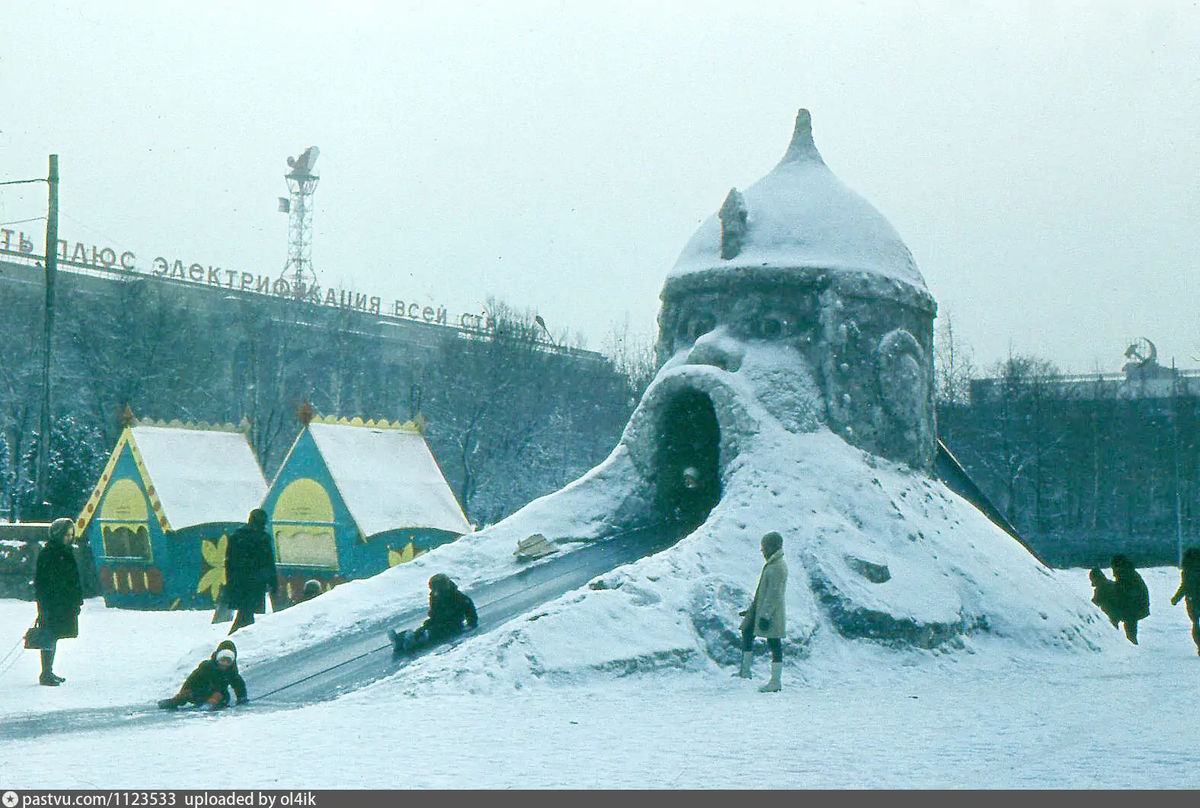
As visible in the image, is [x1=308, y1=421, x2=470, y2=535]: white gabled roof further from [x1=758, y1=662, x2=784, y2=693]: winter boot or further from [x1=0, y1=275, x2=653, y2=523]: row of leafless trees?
[x1=0, y1=275, x2=653, y2=523]: row of leafless trees

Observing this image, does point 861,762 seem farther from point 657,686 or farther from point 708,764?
point 657,686

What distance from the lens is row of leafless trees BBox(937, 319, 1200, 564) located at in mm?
47125

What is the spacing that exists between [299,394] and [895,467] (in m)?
34.8

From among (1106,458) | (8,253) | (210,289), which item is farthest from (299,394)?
(1106,458)

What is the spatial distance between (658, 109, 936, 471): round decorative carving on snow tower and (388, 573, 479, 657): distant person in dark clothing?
4409 millimetres

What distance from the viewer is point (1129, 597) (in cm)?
1628

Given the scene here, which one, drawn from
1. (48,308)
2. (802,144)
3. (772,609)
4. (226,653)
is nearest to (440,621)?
(226,653)

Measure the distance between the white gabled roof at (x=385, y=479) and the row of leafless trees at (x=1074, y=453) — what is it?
2602 cm

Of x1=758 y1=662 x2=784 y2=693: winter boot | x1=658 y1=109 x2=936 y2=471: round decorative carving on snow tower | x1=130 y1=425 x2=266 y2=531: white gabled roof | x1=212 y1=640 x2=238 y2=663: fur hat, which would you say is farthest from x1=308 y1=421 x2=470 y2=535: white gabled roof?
x1=758 y1=662 x2=784 y2=693: winter boot

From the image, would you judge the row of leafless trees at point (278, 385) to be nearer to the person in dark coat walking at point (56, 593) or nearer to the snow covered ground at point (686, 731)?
the person in dark coat walking at point (56, 593)

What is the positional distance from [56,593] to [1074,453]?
142 ft

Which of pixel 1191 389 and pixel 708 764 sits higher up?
pixel 1191 389

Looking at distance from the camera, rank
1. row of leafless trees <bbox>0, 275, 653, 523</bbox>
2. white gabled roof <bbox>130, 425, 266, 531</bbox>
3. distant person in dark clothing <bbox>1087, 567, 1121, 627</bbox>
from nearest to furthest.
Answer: distant person in dark clothing <bbox>1087, 567, 1121, 627</bbox> → white gabled roof <bbox>130, 425, 266, 531</bbox> → row of leafless trees <bbox>0, 275, 653, 523</bbox>

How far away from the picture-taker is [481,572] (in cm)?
1516
